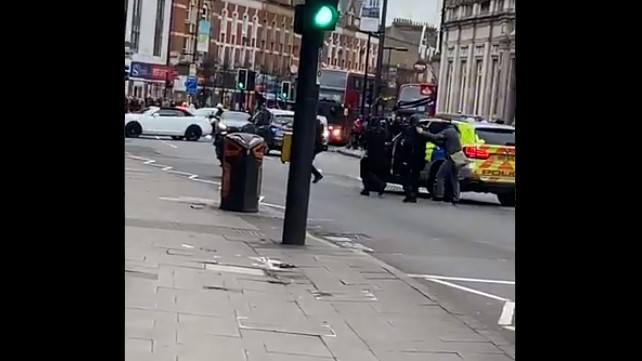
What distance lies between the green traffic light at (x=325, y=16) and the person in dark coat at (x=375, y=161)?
9.55 meters

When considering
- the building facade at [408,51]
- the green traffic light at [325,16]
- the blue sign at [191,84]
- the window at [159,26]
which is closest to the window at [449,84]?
the building facade at [408,51]

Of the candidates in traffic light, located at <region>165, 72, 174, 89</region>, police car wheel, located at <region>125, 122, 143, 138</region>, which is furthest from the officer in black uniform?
police car wheel, located at <region>125, 122, 143, 138</region>

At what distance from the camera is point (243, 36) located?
81.4 feet

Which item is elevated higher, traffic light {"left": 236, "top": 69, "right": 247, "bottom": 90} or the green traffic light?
the green traffic light

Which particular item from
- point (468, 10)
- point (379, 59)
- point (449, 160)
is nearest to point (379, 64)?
point (379, 59)

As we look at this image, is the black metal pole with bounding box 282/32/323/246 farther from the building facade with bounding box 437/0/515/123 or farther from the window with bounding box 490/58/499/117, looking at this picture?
the window with bounding box 490/58/499/117

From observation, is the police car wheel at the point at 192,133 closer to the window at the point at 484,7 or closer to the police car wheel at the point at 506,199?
the window at the point at 484,7

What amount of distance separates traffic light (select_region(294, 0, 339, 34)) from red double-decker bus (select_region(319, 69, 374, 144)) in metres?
28.4

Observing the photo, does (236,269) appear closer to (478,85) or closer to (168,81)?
(478,85)

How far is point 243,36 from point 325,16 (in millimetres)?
12945

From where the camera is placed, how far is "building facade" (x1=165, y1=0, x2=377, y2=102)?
22703mm
